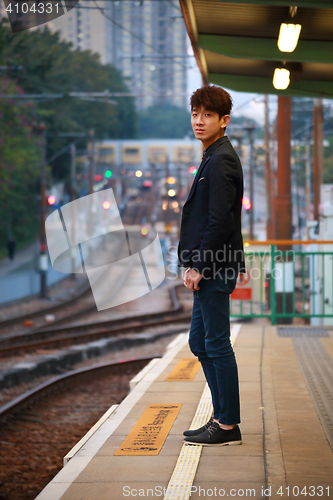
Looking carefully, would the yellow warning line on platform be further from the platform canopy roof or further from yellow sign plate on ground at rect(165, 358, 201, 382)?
the platform canopy roof

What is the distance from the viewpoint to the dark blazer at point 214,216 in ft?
11.4

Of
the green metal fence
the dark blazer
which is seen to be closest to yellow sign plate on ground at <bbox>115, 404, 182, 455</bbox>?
the dark blazer

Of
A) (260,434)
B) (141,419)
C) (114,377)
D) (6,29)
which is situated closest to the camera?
(260,434)

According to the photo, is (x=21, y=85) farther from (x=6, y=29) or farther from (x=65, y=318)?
(x=65, y=318)

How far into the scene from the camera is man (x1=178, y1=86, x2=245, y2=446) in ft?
11.6

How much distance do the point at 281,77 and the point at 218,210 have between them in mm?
4104

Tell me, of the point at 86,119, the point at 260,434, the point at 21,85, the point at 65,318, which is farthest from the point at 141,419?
the point at 86,119

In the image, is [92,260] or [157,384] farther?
[92,260]

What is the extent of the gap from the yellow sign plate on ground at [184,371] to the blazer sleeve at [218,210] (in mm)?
2440

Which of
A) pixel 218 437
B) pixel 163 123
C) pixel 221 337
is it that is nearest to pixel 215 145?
pixel 221 337

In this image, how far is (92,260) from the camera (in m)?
40.2

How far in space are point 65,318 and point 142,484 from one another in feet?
51.1

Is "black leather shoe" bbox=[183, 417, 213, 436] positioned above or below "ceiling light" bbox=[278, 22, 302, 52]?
below

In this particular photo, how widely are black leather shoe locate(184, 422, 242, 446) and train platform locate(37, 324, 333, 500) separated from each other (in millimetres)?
38
